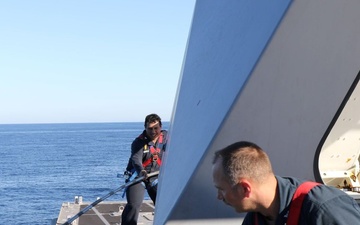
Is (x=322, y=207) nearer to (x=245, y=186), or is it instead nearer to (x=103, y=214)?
(x=245, y=186)

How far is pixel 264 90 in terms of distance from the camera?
352 centimetres

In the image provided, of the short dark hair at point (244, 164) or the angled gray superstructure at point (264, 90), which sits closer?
the short dark hair at point (244, 164)

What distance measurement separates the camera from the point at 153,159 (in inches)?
302

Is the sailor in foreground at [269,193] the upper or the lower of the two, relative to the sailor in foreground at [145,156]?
upper

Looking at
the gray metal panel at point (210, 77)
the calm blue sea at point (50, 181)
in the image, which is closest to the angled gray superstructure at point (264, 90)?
the gray metal panel at point (210, 77)

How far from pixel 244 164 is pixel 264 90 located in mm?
1439

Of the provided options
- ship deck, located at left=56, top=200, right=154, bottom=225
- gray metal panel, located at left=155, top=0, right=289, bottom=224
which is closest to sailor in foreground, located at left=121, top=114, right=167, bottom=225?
gray metal panel, located at left=155, top=0, right=289, bottom=224

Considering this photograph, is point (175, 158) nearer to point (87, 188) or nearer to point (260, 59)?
point (260, 59)

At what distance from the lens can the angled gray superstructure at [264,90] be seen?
133 inches

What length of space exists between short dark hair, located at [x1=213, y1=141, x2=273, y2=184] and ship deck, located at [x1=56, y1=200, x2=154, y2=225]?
10.3 m

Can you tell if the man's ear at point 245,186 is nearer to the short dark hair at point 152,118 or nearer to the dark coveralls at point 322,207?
the dark coveralls at point 322,207

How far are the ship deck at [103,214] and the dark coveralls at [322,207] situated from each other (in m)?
10.3

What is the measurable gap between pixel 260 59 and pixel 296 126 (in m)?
0.57

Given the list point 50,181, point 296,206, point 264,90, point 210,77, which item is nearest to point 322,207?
point 296,206
